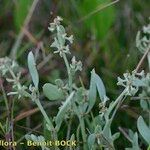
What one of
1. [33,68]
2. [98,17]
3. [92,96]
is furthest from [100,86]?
[98,17]

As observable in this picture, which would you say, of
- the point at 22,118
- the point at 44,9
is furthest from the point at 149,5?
the point at 22,118

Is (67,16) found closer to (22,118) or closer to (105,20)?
(105,20)

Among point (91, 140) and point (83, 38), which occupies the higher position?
point (83, 38)

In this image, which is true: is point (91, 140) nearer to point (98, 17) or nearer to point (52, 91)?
point (52, 91)

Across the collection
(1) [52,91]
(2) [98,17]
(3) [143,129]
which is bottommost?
(3) [143,129]

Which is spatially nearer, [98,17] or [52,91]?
[52,91]

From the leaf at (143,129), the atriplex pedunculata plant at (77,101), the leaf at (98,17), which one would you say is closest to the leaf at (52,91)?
the atriplex pedunculata plant at (77,101)
